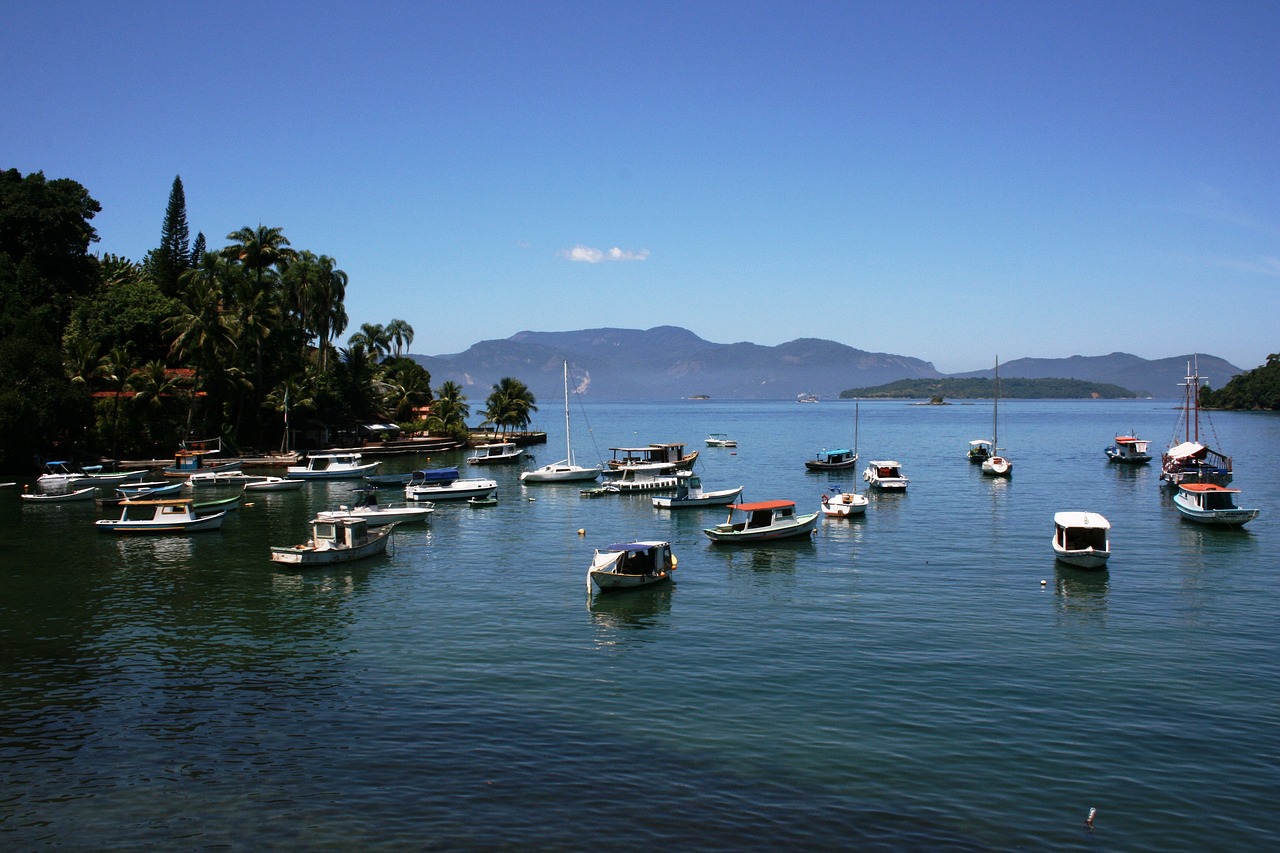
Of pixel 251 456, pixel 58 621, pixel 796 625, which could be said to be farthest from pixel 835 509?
pixel 251 456

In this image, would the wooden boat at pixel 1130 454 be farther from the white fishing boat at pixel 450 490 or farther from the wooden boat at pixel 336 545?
the wooden boat at pixel 336 545

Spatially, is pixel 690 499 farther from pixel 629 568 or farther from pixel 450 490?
pixel 629 568

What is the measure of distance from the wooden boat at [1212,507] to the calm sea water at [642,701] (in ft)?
26.3

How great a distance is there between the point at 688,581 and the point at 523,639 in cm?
1379

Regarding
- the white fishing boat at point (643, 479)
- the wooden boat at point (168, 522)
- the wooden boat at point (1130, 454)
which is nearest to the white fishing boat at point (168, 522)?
the wooden boat at point (168, 522)

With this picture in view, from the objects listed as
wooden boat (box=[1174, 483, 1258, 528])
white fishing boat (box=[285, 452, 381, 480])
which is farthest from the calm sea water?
white fishing boat (box=[285, 452, 381, 480])

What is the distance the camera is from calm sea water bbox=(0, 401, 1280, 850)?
19.8m

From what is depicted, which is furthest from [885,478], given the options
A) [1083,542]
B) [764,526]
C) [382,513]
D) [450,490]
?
[382,513]

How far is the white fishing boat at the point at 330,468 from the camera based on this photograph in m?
93.8

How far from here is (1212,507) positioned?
2470 inches

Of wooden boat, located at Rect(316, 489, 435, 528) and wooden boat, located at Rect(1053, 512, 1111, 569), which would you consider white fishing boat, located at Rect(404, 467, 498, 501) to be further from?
wooden boat, located at Rect(1053, 512, 1111, 569)

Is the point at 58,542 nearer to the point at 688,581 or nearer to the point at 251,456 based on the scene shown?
the point at 688,581

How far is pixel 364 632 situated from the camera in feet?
117

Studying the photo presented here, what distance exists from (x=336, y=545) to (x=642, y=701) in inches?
1126
